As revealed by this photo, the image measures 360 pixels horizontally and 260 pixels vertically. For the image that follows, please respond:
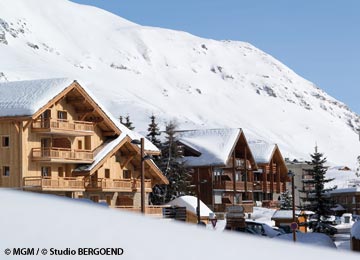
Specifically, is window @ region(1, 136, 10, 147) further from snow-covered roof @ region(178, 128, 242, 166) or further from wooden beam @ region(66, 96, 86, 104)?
snow-covered roof @ region(178, 128, 242, 166)

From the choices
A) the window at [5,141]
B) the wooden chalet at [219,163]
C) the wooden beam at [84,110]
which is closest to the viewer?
the window at [5,141]

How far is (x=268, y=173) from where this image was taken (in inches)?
3497

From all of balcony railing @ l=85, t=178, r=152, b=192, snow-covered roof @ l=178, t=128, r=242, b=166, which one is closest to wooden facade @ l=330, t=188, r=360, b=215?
snow-covered roof @ l=178, t=128, r=242, b=166

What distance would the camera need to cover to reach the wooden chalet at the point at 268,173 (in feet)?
280

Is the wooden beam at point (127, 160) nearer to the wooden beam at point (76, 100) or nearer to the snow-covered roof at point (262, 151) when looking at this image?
Answer: the wooden beam at point (76, 100)

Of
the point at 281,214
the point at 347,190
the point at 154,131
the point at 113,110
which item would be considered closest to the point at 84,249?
the point at 281,214

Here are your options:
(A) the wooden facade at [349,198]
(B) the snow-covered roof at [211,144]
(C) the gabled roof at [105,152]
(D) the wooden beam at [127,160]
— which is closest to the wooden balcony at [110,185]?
(C) the gabled roof at [105,152]

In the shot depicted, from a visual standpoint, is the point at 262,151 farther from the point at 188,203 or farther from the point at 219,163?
the point at 188,203

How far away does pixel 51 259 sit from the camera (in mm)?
3875

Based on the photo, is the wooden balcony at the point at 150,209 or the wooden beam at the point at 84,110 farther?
the wooden beam at the point at 84,110

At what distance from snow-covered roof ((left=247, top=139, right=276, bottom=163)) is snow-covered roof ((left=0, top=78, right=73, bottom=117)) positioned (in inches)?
1680

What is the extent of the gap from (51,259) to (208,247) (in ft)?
2.83

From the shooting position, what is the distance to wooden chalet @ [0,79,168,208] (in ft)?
142

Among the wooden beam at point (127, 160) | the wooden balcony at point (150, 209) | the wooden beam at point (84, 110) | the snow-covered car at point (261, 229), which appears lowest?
the snow-covered car at point (261, 229)
